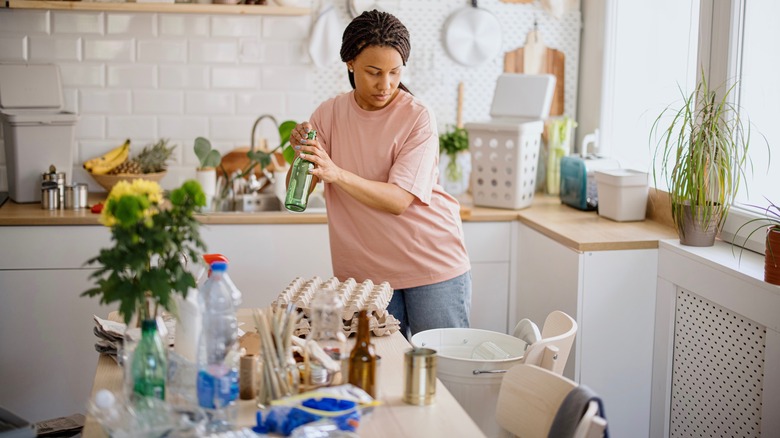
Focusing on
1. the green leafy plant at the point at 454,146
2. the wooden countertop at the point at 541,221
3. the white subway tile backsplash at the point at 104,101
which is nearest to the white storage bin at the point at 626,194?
the wooden countertop at the point at 541,221

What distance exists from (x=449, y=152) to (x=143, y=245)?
8.52ft

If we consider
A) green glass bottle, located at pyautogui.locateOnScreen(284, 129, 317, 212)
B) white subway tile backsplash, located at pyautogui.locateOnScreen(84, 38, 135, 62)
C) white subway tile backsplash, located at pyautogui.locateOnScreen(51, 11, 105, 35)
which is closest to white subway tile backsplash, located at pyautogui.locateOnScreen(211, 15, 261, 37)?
white subway tile backsplash, located at pyautogui.locateOnScreen(84, 38, 135, 62)

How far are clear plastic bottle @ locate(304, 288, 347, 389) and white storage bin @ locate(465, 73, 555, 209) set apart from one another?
2006 millimetres

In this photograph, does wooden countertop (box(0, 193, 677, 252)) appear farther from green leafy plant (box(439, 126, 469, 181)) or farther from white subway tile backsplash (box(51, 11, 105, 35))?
white subway tile backsplash (box(51, 11, 105, 35))

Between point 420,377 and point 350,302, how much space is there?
0.49 metres

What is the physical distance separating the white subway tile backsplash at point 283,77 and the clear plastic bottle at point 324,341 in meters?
2.38

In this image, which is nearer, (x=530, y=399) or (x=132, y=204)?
(x=132, y=204)

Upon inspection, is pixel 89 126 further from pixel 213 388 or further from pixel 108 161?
pixel 213 388

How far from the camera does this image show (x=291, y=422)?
5.69 feet

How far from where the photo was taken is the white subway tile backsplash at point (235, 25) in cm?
412

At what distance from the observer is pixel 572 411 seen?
1821mm

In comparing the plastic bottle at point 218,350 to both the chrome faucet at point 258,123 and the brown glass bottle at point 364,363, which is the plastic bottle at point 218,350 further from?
the chrome faucet at point 258,123

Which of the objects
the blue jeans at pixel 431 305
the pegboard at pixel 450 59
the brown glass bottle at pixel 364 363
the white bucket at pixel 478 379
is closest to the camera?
the brown glass bottle at pixel 364 363

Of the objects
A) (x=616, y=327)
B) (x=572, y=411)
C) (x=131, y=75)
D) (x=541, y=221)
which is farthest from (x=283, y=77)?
(x=572, y=411)
